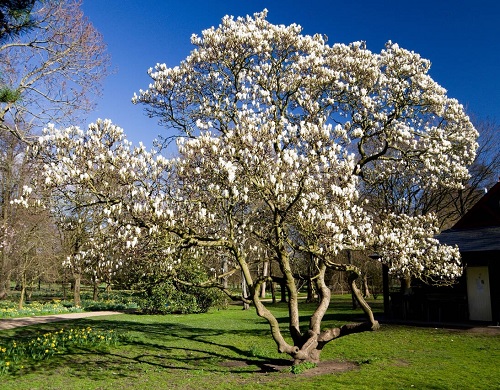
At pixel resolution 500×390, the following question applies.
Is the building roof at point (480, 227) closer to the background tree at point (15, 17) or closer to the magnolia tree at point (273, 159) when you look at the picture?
the magnolia tree at point (273, 159)

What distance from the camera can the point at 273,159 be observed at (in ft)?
32.1

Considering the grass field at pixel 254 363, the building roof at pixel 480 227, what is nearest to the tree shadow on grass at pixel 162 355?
the grass field at pixel 254 363

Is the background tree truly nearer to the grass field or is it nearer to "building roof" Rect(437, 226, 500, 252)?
the grass field

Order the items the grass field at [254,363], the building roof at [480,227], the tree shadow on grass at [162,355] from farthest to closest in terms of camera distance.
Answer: the building roof at [480,227], the tree shadow on grass at [162,355], the grass field at [254,363]

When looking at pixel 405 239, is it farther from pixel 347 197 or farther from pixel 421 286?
pixel 421 286

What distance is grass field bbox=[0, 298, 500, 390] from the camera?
9.27 metres

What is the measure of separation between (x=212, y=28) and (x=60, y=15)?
4788 mm

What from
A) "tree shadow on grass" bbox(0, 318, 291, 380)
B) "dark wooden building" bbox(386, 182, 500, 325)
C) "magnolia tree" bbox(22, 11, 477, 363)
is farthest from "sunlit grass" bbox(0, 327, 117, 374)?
"dark wooden building" bbox(386, 182, 500, 325)

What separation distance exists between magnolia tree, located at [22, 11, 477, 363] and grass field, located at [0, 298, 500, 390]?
1421 mm

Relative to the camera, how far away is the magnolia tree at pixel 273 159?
9.09 m

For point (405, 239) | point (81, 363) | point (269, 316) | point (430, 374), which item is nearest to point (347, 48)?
point (405, 239)

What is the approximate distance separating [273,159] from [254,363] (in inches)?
228

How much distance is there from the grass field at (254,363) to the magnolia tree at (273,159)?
4.66ft

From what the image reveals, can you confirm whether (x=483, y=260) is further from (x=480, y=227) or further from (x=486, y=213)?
(x=486, y=213)
